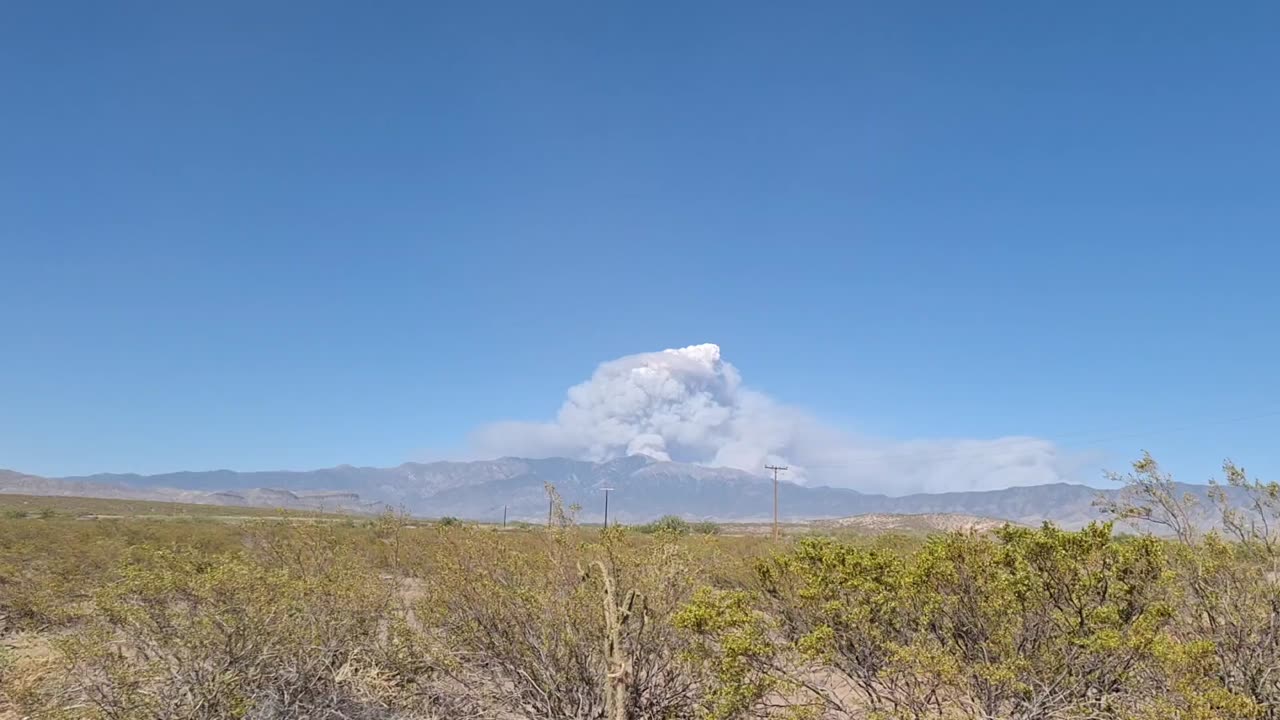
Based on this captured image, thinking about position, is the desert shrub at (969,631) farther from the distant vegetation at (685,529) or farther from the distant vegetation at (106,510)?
the distant vegetation at (106,510)

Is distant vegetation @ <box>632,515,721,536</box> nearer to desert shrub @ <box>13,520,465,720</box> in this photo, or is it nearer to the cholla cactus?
the cholla cactus

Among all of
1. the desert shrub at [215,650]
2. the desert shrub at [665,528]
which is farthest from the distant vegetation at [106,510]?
the desert shrub at [215,650]

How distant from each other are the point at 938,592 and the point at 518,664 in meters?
5.36

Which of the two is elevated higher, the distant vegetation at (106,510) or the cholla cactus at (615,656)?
the cholla cactus at (615,656)

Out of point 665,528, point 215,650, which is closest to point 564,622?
point 665,528

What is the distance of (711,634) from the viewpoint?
793cm

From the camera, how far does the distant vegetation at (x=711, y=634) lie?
24.6ft

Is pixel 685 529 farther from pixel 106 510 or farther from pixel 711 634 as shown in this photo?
pixel 106 510

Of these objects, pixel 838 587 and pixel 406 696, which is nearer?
pixel 838 587

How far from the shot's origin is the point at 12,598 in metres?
16.2

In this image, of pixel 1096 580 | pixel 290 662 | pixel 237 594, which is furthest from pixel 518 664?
pixel 1096 580

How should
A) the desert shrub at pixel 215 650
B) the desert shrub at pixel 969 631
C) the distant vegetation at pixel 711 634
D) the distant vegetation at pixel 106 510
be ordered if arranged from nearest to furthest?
the desert shrub at pixel 969 631 → the distant vegetation at pixel 711 634 → the desert shrub at pixel 215 650 → the distant vegetation at pixel 106 510

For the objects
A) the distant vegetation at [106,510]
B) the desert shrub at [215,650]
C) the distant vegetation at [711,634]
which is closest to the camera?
the distant vegetation at [711,634]

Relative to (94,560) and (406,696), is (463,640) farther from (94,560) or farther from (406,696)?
(94,560)
